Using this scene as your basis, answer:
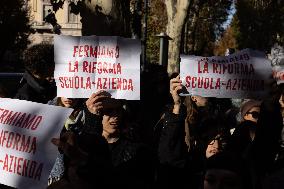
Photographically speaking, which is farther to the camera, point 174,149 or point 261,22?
point 261,22

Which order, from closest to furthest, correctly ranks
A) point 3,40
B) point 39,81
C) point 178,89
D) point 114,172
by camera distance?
point 114,172, point 178,89, point 39,81, point 3,40

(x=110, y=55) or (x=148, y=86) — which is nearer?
(x=110, y=55)

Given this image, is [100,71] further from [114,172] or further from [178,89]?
[114,172]

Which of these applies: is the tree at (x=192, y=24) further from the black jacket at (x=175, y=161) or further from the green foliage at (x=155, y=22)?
the black jacket at (x=175, y=161)

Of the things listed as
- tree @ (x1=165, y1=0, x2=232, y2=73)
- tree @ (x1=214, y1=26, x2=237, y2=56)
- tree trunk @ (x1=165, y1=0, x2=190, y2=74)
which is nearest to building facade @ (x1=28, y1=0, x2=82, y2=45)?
tree @ (x1=165, y1=0, x2=232, y2=73)

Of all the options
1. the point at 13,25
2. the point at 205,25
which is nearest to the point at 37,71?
the point at 205,25

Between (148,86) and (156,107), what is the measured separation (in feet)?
0.85

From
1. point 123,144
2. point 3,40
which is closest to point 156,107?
point 123,144

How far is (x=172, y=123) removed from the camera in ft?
13.6

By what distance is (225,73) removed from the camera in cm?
471

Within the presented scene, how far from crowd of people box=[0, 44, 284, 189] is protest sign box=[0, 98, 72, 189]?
10 centimetres

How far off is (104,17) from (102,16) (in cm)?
3

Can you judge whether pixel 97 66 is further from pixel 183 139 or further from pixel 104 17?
pixel 104 17

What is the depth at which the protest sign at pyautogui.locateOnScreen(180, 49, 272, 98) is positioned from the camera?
4.62 metres
